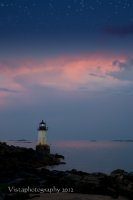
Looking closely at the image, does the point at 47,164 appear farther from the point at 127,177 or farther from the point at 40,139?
the point at 127,177

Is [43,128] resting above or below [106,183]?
above

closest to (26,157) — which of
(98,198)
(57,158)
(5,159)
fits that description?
(5,159)

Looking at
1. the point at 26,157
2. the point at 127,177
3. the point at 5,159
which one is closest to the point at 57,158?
the point at 26,157

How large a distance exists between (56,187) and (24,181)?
71.4 inches

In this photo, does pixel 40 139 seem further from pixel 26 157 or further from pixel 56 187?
pixel 56 187

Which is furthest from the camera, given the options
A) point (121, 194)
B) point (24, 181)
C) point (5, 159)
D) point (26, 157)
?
point (26, 157)

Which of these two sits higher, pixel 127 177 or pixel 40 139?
pixel 40 139

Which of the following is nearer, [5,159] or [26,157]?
[5,159]

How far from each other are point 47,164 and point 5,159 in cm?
2017

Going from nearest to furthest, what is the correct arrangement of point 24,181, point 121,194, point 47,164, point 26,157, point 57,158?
point 121,194 → point 24,181 → point 26,157 → point 47,164 → point 57,158

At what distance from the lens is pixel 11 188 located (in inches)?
655

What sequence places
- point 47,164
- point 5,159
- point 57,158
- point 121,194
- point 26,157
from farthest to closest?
point 57,158
point 47,164
point 26,157
point 5,159
point 121,194

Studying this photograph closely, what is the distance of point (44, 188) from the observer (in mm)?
17250

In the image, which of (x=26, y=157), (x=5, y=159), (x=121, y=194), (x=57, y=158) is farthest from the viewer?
(x=57, y=158)
